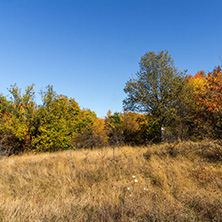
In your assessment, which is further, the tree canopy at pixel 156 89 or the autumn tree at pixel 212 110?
the tree canopy at pixel 156 89

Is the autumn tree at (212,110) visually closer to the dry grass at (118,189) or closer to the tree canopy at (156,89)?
the dry grass at (118,189)

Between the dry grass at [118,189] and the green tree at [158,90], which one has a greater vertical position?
the green tree at [158,90]

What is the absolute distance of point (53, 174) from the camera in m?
6.45

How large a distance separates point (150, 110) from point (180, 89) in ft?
11.8

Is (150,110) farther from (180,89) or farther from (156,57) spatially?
(156,57)

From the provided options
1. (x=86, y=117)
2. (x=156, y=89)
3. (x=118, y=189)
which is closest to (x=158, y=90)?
(x=156, y=89)

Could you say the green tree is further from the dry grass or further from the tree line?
the dry grass

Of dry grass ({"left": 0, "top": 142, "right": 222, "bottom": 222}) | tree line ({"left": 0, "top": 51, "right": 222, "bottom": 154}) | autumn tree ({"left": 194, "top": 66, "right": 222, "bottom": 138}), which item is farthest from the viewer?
tree line ({"left": 0, "top": 51, "right": 222, "bottom": 154})

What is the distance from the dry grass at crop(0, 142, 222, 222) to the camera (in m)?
3.45

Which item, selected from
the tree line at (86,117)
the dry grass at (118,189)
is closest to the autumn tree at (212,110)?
the dry grass at (118,189)

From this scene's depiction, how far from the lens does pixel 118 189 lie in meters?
5.05

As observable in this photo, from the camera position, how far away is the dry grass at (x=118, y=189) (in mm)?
3449

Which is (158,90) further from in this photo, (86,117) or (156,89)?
(86,117)

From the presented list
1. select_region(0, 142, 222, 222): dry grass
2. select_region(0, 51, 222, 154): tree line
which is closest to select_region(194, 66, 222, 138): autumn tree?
select_region(0, 142, 222, 222): dry grass
